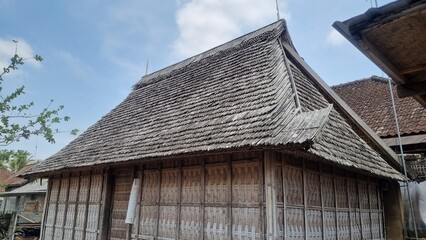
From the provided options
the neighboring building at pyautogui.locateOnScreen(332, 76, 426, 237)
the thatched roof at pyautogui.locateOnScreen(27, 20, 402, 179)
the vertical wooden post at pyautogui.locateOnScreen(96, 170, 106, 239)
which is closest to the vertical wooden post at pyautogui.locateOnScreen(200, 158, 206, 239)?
the thatched roof at pyautogui.locateOnScreen(27, 20, 402, 179)

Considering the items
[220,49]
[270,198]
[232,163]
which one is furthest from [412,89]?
[220,49]

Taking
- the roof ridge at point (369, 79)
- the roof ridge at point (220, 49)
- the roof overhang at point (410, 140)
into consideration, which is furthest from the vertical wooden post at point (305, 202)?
the roof ridge at point (369, 79)

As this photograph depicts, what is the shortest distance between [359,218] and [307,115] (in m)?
3.71

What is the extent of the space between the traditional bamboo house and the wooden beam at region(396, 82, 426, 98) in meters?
1.10

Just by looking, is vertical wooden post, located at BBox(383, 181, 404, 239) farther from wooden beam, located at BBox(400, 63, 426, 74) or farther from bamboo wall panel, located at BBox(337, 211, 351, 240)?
wooden beam, located at BBox(400, 63, 426, 74)

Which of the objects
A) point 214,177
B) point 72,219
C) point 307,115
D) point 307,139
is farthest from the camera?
point 72,219

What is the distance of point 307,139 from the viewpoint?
4.02m

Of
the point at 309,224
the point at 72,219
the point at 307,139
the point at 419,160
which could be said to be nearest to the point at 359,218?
the point at 309,224

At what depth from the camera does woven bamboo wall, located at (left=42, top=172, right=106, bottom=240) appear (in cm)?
845

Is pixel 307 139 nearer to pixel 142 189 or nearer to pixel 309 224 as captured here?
pixel 309 224

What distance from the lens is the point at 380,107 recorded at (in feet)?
37.5

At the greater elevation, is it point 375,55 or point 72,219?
point 375,55

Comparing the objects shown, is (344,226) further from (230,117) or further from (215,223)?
(230,117)

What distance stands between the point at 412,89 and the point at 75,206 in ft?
28.8
